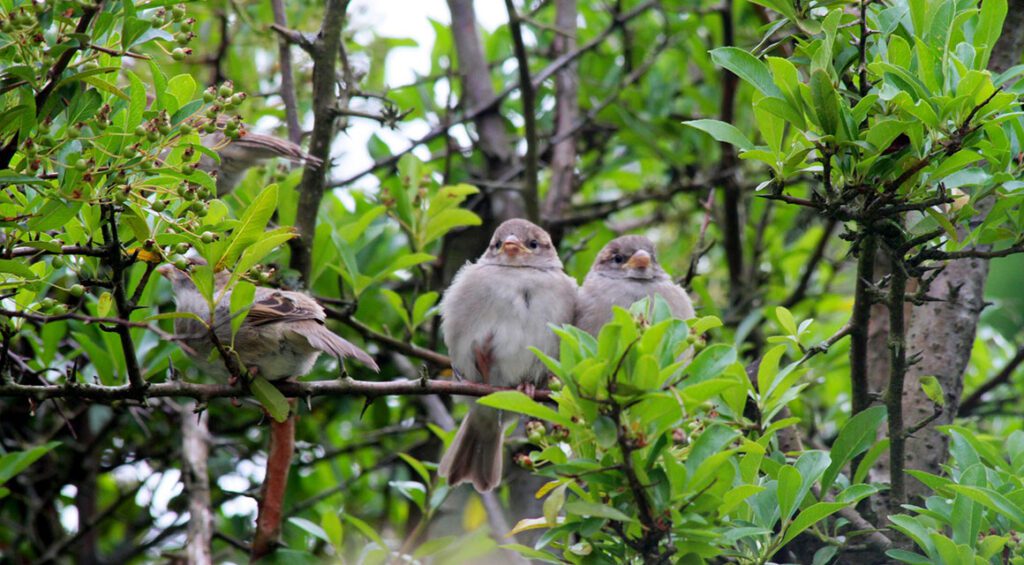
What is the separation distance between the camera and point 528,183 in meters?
5.60

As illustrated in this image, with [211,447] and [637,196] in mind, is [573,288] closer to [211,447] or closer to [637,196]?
[637,196]

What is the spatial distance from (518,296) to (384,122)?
3.91 ft

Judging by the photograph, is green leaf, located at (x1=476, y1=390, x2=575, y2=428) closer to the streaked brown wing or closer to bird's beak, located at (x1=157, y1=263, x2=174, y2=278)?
the streaked brown wing

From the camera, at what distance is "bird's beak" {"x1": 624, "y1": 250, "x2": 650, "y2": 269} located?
548 centimetres

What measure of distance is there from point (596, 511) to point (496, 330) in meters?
2.49

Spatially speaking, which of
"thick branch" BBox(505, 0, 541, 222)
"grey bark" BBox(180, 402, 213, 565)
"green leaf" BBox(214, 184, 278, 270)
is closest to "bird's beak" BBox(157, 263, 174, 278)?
"grey bark" BBox(180, 402, 213, 565)

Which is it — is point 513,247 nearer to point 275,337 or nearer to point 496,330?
point 496,330

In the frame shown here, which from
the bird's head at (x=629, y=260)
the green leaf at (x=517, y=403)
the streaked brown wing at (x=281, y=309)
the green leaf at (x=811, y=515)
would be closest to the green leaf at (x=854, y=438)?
the green leaf at (x=811, y=515)

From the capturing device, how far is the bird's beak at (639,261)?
5480 millimetres

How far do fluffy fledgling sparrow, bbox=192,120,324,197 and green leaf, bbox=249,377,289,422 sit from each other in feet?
5.25

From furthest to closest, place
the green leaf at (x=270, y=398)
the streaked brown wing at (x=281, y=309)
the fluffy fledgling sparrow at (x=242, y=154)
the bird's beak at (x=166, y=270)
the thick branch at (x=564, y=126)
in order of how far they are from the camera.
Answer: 1. the thick branch at (x=564, y=126)
2. the fluffy fledgling sparrow at (x=242, y=154)
3. the bird's beak at (x=166, y=270)
4. the streaked brown wing at (x=281, y=309)
5. the green leaf at (x=270, y=398)

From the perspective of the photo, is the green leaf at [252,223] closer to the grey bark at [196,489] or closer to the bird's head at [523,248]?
the grey bark at [196,489]

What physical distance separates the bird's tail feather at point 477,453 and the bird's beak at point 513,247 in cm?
79

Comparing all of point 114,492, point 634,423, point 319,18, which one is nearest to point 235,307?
point 634,423
